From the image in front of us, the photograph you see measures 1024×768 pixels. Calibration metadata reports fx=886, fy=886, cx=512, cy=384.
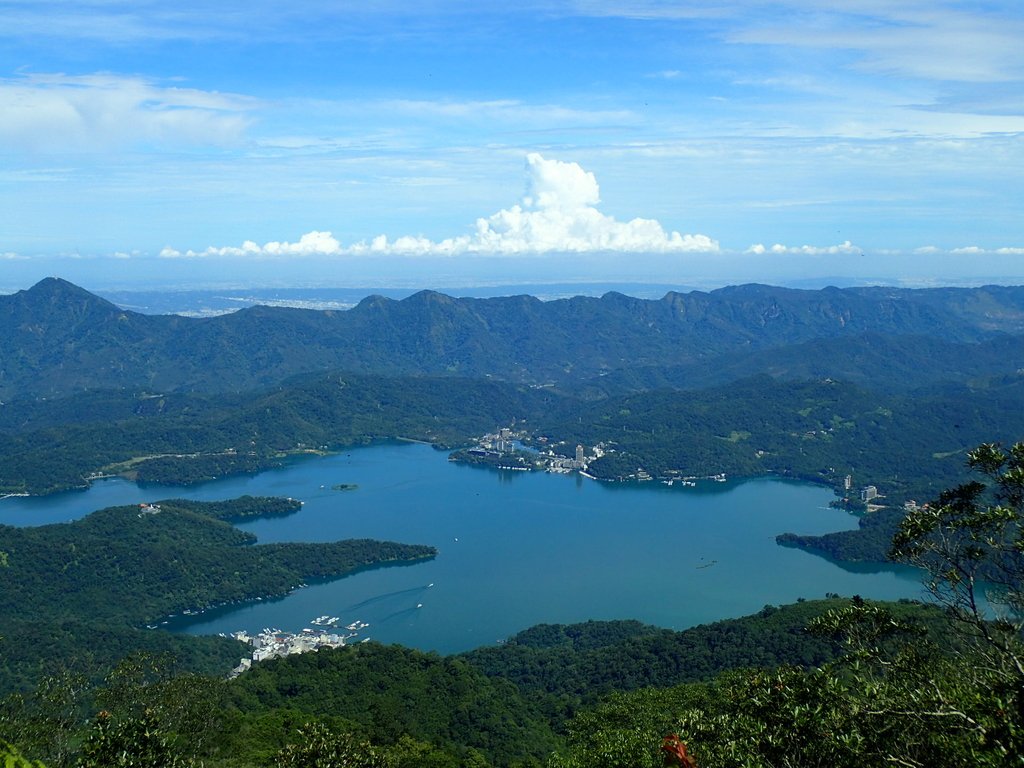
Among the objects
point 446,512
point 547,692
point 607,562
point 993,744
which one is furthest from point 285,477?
point 993,744

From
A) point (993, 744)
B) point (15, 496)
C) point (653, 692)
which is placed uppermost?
point (993, 744)

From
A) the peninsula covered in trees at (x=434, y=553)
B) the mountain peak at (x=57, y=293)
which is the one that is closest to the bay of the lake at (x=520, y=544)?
the peninsula covered in trees at (x=434, y=553)

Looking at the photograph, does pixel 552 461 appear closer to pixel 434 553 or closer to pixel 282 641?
pixel 434 553

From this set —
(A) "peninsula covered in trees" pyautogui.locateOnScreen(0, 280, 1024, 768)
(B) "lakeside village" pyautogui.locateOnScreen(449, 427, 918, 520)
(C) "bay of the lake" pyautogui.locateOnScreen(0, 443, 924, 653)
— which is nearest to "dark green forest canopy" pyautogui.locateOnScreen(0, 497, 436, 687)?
(A) "peninsula covered in trees" pyautogui.locateOnScreen(0, 280, 1024, 768)

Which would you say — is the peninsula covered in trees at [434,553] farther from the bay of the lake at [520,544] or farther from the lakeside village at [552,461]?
the bay of the lake at [520,544]

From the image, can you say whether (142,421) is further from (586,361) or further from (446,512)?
(586,361)

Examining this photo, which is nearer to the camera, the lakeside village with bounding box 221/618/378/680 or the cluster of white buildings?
the cluster of white buildings

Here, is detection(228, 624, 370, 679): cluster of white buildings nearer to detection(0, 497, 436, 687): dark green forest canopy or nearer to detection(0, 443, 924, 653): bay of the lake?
detection(0, 497, 436, 687): dark green forest canopy
